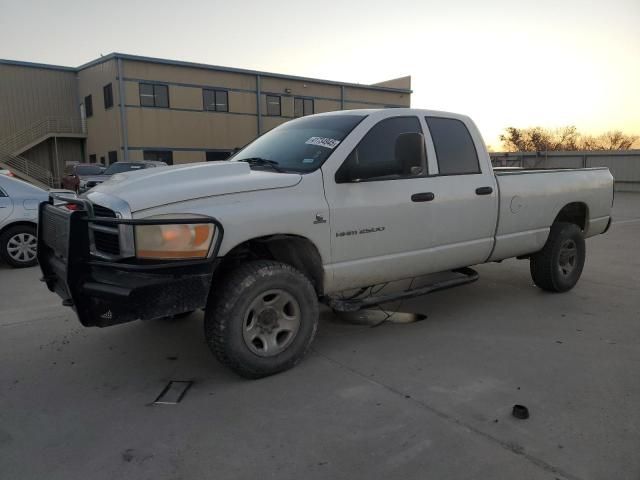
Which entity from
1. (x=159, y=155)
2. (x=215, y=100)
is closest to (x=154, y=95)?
(x=159, y=155)

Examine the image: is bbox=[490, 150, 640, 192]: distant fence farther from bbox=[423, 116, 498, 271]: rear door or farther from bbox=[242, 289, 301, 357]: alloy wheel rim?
bbox=[242, 289, 301, 357]: alloy wheel rim

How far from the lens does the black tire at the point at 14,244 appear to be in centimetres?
765

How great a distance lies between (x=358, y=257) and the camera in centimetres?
407

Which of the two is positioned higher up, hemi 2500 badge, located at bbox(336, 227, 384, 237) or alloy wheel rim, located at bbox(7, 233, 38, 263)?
hemi 2500 badge, located at bbox(336, 227, 384, 237)

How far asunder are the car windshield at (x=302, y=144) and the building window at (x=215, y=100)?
86.0ft

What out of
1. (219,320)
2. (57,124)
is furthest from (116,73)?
(219,320)

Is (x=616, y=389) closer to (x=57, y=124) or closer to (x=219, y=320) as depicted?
(x=219, y=320)

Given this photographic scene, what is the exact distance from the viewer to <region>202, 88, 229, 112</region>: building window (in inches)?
1156

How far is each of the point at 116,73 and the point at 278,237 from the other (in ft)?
85.3

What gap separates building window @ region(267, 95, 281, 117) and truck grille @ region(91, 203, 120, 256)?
97.4 feet

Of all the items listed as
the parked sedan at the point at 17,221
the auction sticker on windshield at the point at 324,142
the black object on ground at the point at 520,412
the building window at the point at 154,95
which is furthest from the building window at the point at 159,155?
the black object on ground at the point at 520,412

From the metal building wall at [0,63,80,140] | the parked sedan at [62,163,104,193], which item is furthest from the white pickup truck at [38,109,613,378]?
the metal building wall at [0,63,80,140]

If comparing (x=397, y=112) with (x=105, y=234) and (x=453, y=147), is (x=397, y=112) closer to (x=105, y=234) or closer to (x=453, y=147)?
(x=453, y=147)

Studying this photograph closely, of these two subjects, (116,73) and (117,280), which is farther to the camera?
(116,73)
